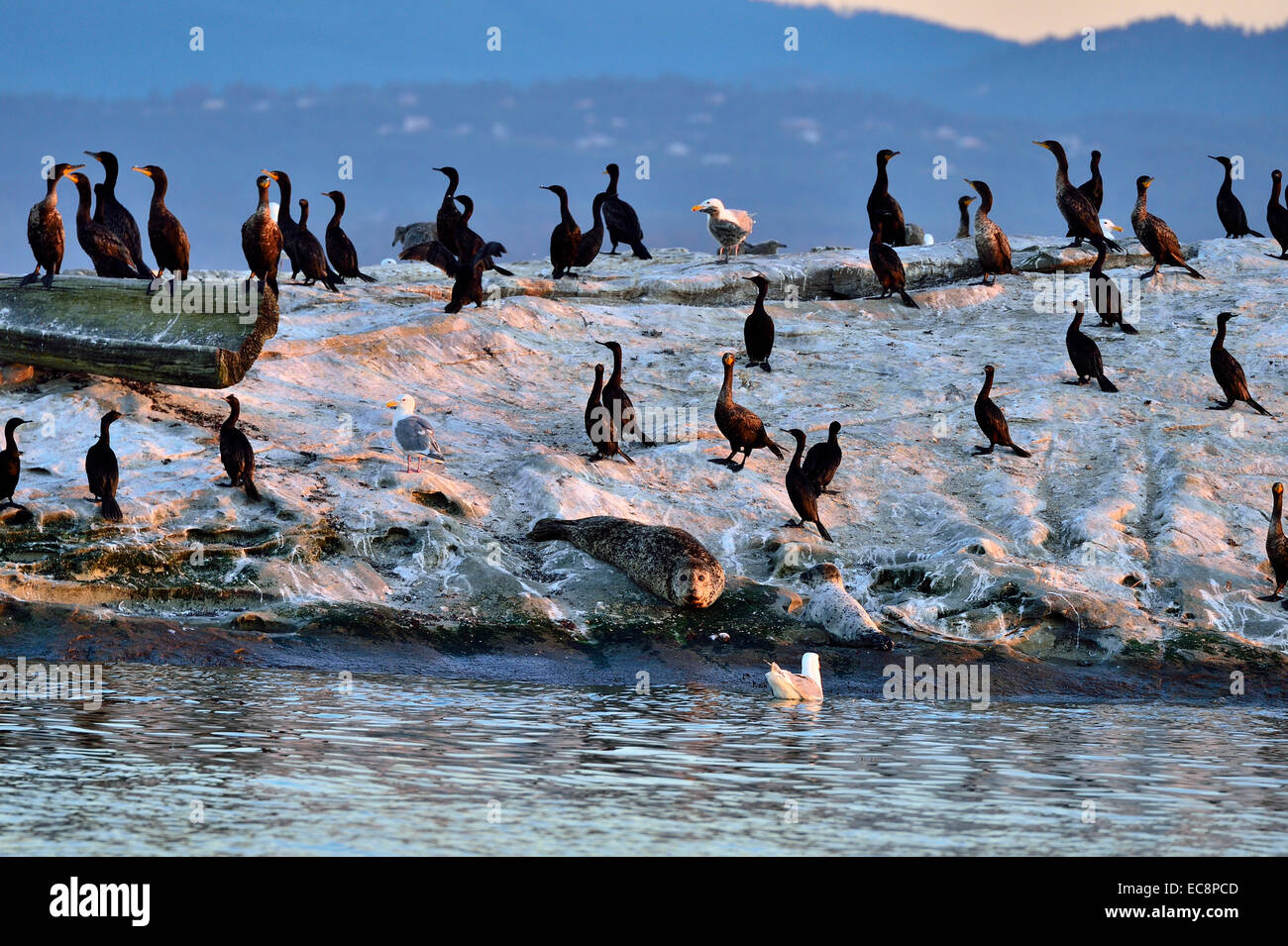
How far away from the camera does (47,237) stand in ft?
47.9

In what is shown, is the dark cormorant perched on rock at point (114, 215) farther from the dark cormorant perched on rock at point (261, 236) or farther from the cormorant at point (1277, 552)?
the cormorant at point (1277, 552)

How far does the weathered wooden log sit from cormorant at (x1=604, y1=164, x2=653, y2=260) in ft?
40.4

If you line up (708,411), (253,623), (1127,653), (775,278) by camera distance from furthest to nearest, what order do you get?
(775,278) < (708,411) < (1127,653) < (253,623)

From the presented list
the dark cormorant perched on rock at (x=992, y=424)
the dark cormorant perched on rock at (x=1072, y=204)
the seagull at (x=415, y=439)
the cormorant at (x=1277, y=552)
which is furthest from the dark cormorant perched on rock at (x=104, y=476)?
the dark cormorant perched on rock at (x=1072, y=204)

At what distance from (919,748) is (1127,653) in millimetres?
4914

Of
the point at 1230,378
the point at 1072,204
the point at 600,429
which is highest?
the point at 1072,204

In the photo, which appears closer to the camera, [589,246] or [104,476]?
[104,476]

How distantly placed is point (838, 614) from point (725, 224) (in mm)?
13903

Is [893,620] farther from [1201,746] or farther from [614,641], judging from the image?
[1201,746]

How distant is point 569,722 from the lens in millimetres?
8453

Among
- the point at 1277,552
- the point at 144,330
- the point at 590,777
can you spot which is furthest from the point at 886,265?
the point at 590,777

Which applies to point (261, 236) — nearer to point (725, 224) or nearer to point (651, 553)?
point (651, 553)

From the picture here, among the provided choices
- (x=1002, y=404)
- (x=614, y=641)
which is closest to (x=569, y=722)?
(x=614, y=641)
